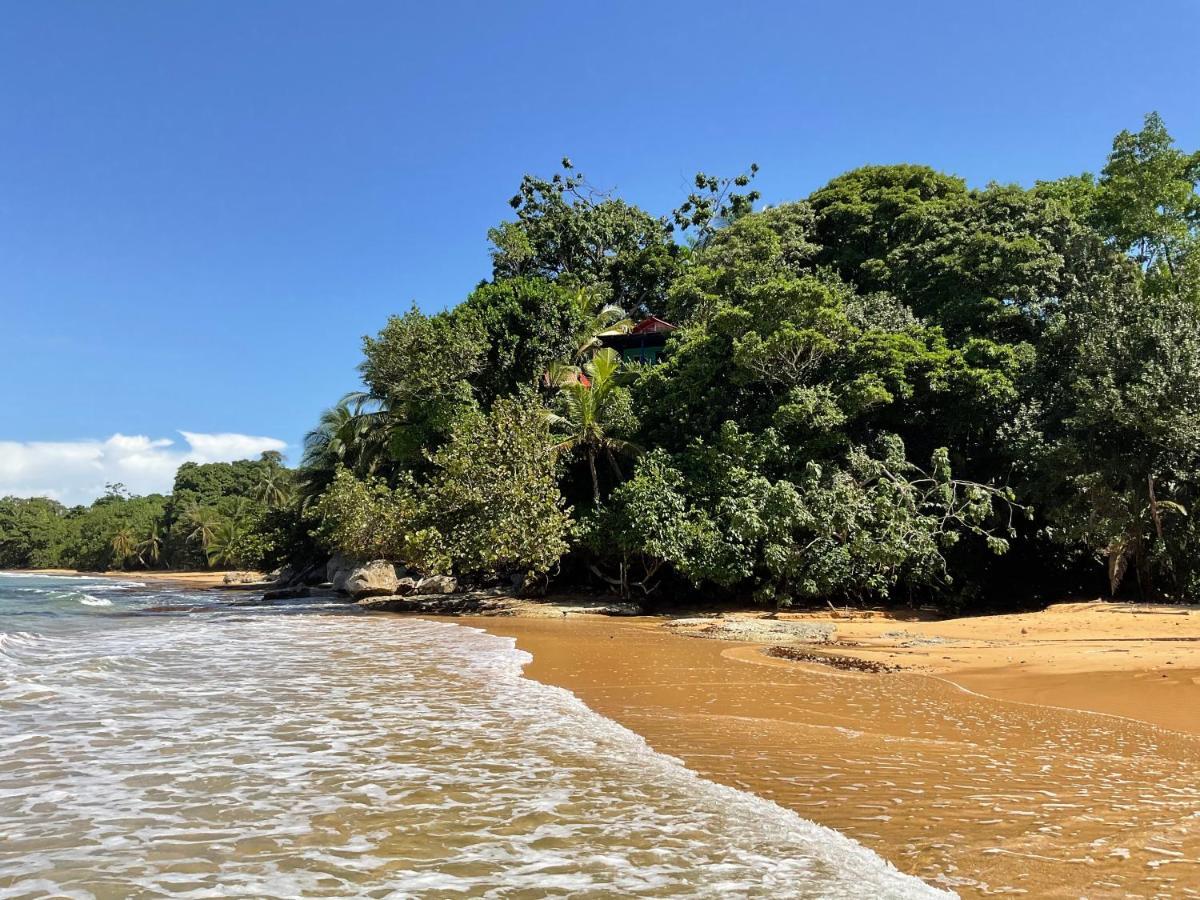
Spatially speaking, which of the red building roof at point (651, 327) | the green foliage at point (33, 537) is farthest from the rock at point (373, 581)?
the green foliage at point (33, 537)

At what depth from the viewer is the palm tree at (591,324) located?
2569cm

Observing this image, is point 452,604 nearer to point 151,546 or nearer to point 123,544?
point 151,546

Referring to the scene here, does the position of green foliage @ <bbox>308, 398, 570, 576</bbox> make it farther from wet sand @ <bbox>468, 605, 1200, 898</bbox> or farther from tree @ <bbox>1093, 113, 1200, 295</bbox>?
tree @ <bbox>1093, 113, 1200, 295</bbox>

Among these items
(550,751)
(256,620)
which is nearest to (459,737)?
(550,751)

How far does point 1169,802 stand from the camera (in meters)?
4.34

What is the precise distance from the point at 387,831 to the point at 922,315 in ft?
74.3

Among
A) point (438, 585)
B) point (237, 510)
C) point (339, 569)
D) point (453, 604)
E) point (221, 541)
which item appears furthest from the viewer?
point (237, 510)

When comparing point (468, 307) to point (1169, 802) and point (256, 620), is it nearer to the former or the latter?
point (256, 620)

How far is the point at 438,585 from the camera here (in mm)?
27812

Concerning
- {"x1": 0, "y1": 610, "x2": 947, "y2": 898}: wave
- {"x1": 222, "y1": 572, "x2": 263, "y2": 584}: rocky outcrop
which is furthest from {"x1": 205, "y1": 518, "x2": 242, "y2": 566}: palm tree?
{"x1": 0, "y1": 610, "x2": 947, "y2": 898}: wave

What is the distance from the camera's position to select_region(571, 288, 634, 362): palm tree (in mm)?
25688

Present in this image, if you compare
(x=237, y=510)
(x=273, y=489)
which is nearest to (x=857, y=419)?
(x=273, y=489)

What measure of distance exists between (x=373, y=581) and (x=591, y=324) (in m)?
12.3

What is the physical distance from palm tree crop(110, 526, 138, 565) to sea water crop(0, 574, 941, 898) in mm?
76109
